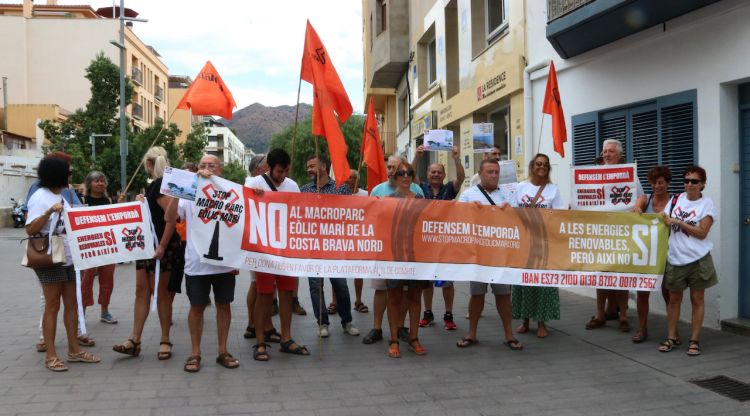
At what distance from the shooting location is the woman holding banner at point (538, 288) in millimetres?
6891

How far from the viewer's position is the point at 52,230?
18.9 ft

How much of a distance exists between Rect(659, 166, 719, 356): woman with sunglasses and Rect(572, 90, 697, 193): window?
63.7 inches

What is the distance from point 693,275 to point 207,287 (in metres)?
4.57

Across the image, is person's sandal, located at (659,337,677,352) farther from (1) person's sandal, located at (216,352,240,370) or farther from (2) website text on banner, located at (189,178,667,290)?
(1) person's sandal, located at (216,352,240,370)

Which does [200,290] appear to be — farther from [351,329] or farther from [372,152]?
[372,152]

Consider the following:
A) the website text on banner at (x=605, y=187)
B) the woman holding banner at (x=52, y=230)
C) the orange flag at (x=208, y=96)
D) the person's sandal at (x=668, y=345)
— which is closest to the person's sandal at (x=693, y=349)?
the person's sandal at (x=668, y=345)

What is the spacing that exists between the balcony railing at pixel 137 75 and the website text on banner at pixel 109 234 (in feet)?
180

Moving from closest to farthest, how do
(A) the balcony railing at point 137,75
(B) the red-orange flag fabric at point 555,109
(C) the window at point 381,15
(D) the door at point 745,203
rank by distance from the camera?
(D) the door at point 745,203
(B) the red-orange flag fabric at point 555,109
(C) the window at point 381,15
(A) the balcony railing at point 137,75

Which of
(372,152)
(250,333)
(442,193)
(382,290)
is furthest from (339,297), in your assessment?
(372,152)

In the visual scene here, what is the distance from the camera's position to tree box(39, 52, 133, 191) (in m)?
31.6

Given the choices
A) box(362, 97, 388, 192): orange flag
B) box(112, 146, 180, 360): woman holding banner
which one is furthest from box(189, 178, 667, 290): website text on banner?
box(362, 97, 388, 192): orange flag

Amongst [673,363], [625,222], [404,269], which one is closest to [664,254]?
[625,222]

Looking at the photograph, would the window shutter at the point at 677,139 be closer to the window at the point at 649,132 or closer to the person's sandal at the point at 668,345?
the window at the point at 649,132

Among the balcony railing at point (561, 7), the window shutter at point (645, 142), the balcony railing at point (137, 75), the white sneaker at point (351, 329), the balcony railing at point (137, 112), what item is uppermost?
the balcony railing at point (137, 75)
